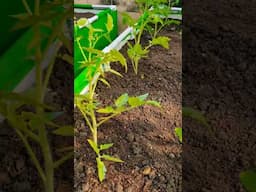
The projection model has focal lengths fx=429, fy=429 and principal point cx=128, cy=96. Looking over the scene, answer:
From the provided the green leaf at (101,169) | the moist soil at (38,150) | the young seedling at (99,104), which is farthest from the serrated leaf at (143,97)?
the moist soil at (38,150)

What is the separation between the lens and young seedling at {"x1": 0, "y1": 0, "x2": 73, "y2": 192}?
0.36m

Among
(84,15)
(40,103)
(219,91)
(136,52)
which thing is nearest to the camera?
(40,103)

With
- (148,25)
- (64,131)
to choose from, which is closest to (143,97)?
(148,25)

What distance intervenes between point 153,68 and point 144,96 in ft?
0.26

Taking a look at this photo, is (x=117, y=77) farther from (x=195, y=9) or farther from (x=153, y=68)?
(x=195, y=9)

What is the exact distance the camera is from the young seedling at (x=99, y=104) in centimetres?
59

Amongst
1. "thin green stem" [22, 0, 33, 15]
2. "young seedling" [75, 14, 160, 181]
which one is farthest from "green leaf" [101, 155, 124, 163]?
"thin green stem" [22, 0, 33, 15]

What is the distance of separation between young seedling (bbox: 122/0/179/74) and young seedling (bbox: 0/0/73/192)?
25cm

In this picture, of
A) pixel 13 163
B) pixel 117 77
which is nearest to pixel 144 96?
pixel 117 77

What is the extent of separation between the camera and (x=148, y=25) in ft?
2.22

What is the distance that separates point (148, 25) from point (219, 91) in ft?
0.95

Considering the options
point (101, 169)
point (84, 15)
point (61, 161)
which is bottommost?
point (101, 169)

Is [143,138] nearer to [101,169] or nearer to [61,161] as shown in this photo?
[101,169]

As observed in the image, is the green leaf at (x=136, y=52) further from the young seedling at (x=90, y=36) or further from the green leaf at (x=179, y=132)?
the green leaf at (x=179, y=132)
